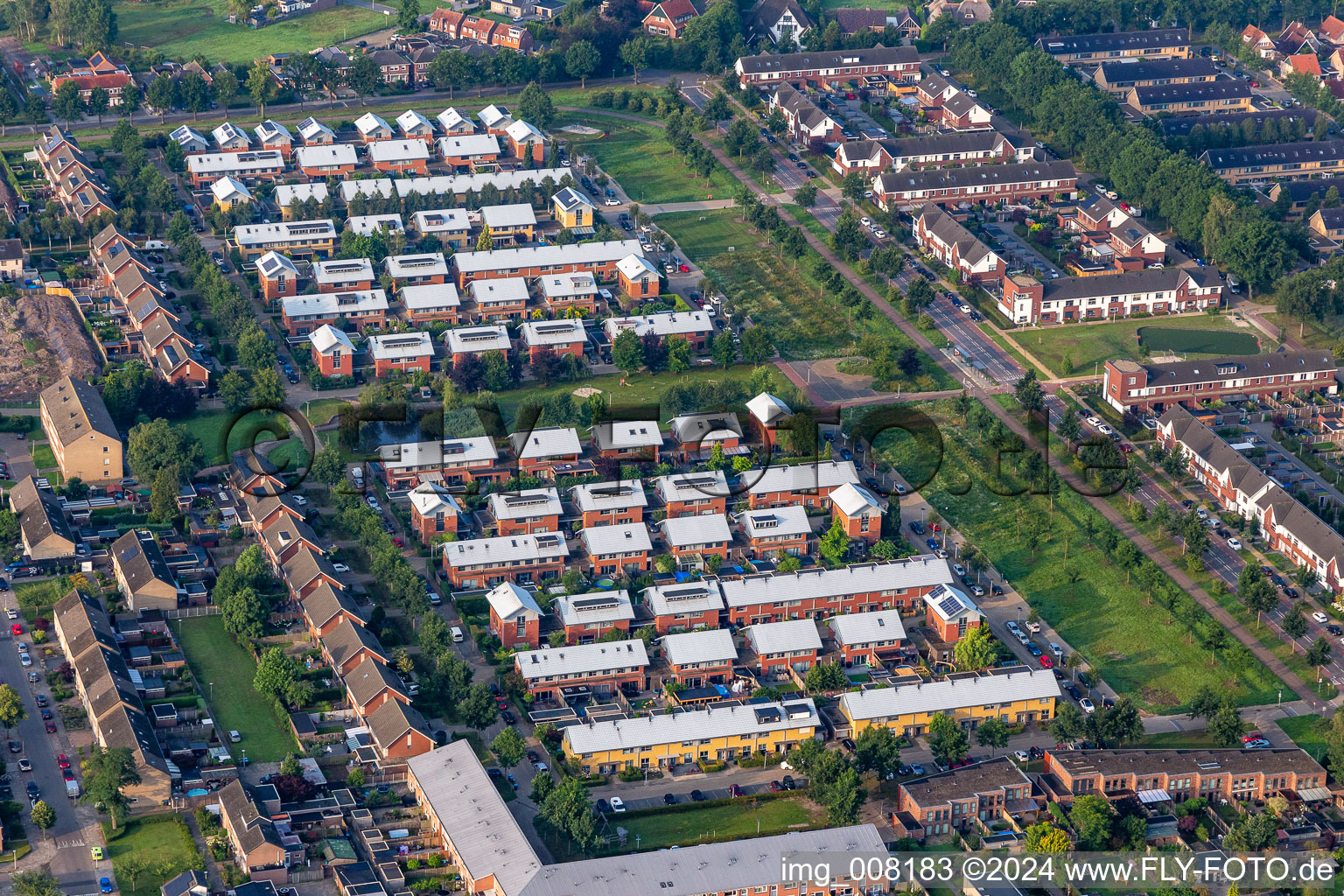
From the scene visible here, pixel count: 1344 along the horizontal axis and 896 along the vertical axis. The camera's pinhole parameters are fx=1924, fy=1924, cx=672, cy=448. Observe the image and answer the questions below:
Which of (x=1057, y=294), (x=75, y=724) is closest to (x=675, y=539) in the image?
(x=75, y=724)

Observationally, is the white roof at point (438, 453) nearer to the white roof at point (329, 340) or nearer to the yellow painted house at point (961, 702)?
the white roof at point (329, 340)

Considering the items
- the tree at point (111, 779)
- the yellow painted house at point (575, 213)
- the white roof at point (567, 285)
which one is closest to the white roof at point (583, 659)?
the tree at point (111, 779)

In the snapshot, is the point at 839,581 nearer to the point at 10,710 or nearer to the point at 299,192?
the point at 10,710

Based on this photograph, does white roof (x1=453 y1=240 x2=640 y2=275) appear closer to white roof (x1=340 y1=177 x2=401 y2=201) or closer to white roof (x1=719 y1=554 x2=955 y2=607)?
white roof (x1=340 y1=177 x2=401 y2=201)

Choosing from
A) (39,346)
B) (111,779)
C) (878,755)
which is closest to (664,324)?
(39,346)

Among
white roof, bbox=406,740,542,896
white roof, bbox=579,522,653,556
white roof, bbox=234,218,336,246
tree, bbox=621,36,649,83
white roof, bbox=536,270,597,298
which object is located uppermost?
tree, bbox=621,36,649,83

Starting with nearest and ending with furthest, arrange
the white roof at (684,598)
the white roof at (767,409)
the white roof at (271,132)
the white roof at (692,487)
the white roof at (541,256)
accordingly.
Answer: the white roof at (684,598) → the white roof at (692,487) → the white roof at (767,409) → the white roof at (541,256) → the white roof at (271,132)

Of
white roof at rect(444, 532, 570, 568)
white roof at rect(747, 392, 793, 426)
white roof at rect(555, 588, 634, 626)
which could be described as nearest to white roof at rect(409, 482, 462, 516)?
white roof at rect(444, 532, 570, 568)
